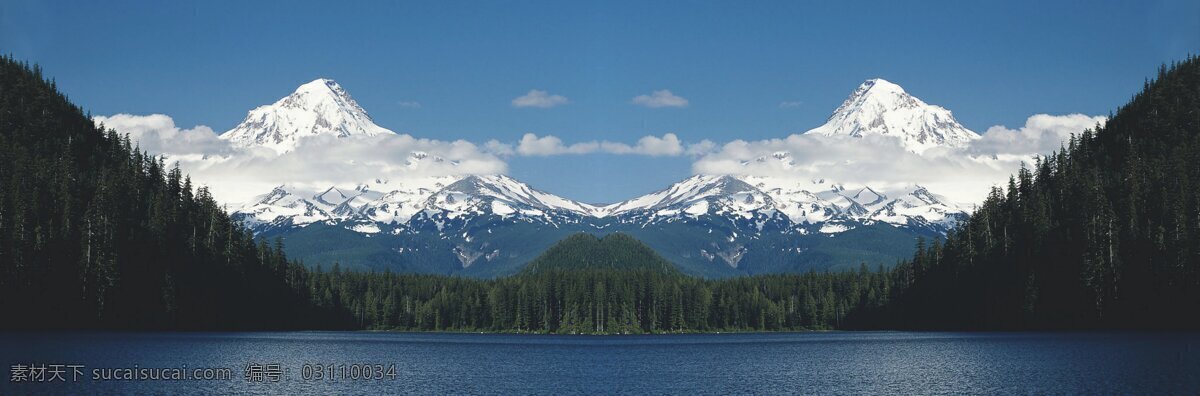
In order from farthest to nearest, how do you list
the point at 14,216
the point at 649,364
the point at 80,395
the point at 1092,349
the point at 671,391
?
1. the point at 14,216
2. the point at 649,364
3. the point at 1092,349
4. the point at 671,391
5. the point at 80,395

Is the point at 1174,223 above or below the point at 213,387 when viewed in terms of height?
above

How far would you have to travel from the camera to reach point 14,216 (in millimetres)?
186375

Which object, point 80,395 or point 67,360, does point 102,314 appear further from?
point 80,395

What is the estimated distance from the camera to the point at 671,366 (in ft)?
486

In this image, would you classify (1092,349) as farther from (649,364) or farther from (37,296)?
(37,296)

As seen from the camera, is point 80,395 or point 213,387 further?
point 213,387

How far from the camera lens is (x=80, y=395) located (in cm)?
8456

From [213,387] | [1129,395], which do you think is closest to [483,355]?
[213,387]

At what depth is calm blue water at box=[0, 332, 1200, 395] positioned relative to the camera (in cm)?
10050

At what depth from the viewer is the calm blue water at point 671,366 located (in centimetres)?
10050

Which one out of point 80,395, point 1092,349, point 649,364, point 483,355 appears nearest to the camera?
point 80,395

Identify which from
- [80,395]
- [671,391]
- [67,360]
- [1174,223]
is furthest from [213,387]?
[1174,223]

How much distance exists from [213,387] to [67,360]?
1017 inches

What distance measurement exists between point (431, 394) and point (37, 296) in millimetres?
109733
